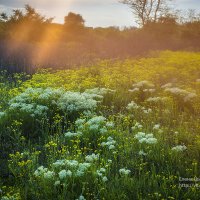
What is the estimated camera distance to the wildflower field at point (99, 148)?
4922 mm

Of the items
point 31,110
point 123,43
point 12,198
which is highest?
point 123,43

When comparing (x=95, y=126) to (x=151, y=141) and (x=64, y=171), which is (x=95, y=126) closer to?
(x=151, y=141)

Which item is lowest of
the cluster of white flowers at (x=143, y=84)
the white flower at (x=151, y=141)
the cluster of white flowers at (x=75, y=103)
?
the white flower at (x=151, y=141)

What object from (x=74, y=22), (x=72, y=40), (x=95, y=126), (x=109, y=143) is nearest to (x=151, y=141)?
(x=109, y=143)

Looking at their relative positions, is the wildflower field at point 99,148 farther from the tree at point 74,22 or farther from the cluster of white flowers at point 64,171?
the tree at point 74,22

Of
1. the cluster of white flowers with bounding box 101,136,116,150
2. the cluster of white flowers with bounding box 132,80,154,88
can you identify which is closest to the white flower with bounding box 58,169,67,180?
the cluster of white flowers with bounding box 101,136,116,150

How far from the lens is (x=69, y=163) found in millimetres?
5023

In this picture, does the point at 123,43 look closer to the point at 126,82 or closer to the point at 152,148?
the point at 126,82

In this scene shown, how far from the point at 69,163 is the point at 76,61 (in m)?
14.2

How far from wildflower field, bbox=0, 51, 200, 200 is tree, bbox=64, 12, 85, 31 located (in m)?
20.3

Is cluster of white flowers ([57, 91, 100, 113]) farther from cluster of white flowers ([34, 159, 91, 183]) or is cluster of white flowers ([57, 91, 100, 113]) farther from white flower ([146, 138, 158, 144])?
cluster of white flowers ([34, 159, 91, 183])

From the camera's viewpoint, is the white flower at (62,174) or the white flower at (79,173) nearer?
the white flower at (62,174)

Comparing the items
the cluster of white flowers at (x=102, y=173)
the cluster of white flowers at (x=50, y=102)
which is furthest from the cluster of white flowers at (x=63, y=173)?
the cluster of white flowers at (x=50, y=102)

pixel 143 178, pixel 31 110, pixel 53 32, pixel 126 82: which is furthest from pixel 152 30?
pixel 143 178
